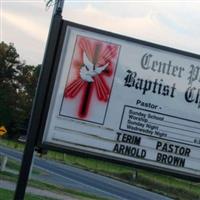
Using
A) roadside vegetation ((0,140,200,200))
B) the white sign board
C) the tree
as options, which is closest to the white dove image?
the white sign board

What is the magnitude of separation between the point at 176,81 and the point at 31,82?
89801 millimetres

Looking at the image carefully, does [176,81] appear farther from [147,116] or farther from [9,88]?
[9,88]

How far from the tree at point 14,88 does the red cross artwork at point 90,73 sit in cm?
8122

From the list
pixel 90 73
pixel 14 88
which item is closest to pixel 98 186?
pixel 90 73

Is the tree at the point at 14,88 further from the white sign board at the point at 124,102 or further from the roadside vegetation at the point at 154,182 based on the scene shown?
the white sign board at the point at 124,102

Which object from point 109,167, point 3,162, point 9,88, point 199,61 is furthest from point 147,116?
point 9,88

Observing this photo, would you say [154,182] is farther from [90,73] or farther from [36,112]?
[36,112]

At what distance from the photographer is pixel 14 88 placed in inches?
3799

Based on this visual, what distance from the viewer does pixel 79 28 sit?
7.28 meters

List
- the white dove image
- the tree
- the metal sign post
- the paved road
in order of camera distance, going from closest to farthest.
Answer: the metal sign post < the white dove image < the paved road < the tree

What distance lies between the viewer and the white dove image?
7.23 metres

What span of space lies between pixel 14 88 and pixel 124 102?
89993 millimetres

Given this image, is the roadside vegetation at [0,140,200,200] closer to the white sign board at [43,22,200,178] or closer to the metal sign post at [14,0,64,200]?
the white sign board at [43,22,200,178]

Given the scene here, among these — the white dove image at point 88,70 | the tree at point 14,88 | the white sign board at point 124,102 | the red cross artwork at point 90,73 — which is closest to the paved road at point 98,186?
the white sign board at point 124,102
